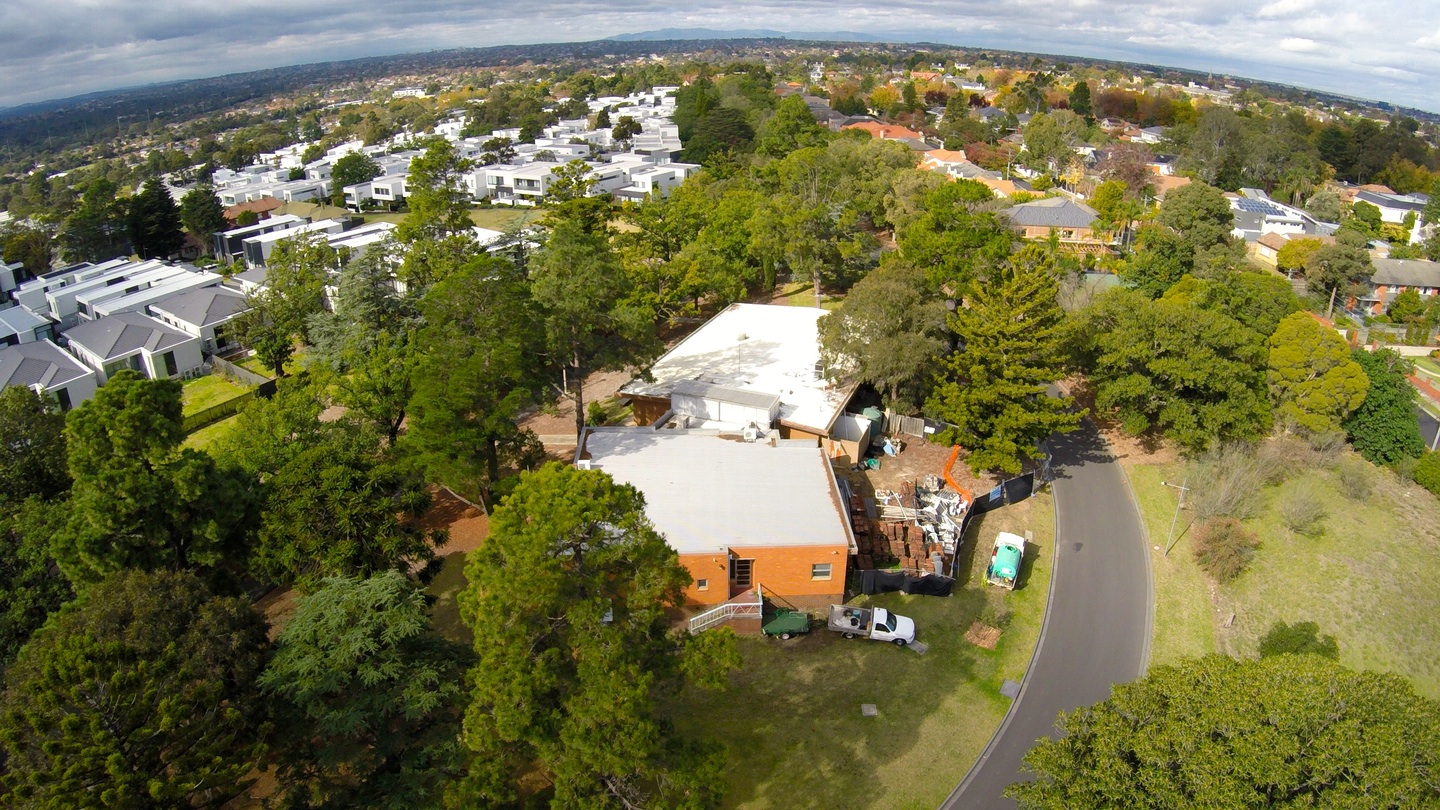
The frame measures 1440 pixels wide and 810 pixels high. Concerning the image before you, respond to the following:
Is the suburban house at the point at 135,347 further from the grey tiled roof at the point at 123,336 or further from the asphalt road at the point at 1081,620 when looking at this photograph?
the asphalt road at the point at 1081,620

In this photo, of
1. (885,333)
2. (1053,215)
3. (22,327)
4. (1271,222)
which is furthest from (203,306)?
(1271,222)

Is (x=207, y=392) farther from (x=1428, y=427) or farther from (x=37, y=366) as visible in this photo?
(x=1428, y=427)

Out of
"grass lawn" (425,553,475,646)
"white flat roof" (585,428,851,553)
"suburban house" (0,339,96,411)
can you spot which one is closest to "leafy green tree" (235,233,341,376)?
"suburban house" (0,339,96,411)

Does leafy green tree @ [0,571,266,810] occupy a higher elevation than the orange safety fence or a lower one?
higher

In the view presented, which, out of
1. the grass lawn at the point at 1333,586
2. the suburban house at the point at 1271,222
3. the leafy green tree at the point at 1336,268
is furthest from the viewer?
the suburban house at the point at 1271,222

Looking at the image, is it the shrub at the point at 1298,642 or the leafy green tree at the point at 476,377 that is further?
the leafy green tree at the point at 476,377

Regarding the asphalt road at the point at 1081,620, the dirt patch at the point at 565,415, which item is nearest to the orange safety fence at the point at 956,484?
the asphalt road at the point at 1081,620

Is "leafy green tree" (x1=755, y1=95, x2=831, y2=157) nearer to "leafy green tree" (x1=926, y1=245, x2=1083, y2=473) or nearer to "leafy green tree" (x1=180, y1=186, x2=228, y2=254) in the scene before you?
"leafy green tree" (x1=926, y1=245, x2=1083, y2=473)
